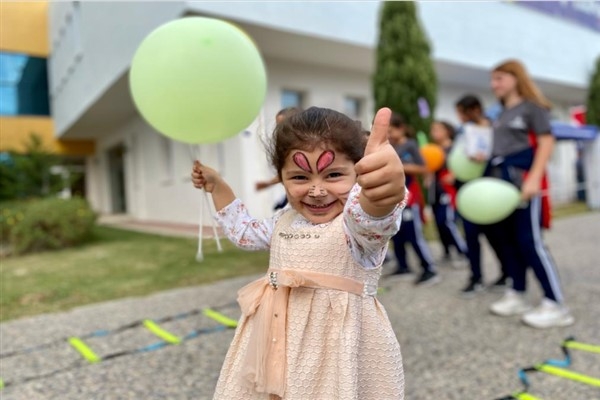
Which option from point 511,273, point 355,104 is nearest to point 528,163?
point 511,273

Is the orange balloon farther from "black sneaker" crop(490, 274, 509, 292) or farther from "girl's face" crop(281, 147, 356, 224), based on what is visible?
"girl's face" crop(281, 147, 356, 224)

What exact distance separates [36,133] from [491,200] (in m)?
16.8

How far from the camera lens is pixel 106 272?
233 inches

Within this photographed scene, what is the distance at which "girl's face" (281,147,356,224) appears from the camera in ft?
4.58

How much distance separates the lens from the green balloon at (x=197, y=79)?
181 cm

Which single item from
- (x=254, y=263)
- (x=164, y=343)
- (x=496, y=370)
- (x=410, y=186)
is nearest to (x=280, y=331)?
(x=496, y=370)

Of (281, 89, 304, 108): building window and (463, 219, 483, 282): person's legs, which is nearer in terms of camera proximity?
(463, 219, 483, 282): person's legs

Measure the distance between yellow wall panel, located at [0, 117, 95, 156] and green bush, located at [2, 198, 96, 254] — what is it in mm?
7362

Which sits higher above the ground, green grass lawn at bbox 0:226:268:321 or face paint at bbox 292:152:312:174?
face paint at bbox 292:152:312:174

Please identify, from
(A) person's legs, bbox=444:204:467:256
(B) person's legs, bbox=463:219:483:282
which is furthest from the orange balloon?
(B) person's legs, bbox=463:219:483:282

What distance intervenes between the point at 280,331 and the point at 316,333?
4.6 inches

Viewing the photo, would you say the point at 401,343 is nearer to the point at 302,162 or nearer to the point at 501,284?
the point at 501,284

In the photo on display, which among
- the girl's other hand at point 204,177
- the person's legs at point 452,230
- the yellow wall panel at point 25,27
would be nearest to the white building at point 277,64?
the yellow wall panel at point 25,27

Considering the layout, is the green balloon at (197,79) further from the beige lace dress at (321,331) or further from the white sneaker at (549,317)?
the white sneaker at (549,317)
